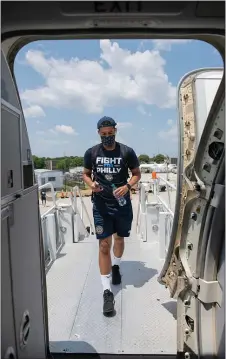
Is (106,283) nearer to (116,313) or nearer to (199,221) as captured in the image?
(116,313)

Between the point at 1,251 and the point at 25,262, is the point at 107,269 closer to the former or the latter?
the point at 25,262

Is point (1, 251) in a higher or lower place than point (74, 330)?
higher

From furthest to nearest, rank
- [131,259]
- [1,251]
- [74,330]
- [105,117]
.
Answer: [131,259]
[105,117]
[74,330]
[1,251]

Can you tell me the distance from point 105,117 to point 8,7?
1631mm

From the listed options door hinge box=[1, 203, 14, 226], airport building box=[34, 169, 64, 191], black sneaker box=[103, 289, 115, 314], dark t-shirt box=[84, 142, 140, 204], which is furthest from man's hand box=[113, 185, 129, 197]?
airport building box=[34, 169, 64, 191]

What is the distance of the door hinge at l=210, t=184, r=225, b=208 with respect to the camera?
1.53 metres

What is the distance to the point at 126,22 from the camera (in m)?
1.34

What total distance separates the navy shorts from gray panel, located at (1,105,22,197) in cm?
150

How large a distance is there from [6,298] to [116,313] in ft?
5.71

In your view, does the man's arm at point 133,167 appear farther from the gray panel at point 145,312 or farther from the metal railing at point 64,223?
the metal railing at point 64,223

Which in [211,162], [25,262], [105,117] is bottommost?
[25,262]

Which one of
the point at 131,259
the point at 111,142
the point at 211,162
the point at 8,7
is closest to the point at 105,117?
the point at 111,142

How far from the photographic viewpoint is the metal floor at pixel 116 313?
2.34 meters

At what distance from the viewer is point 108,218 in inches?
117
